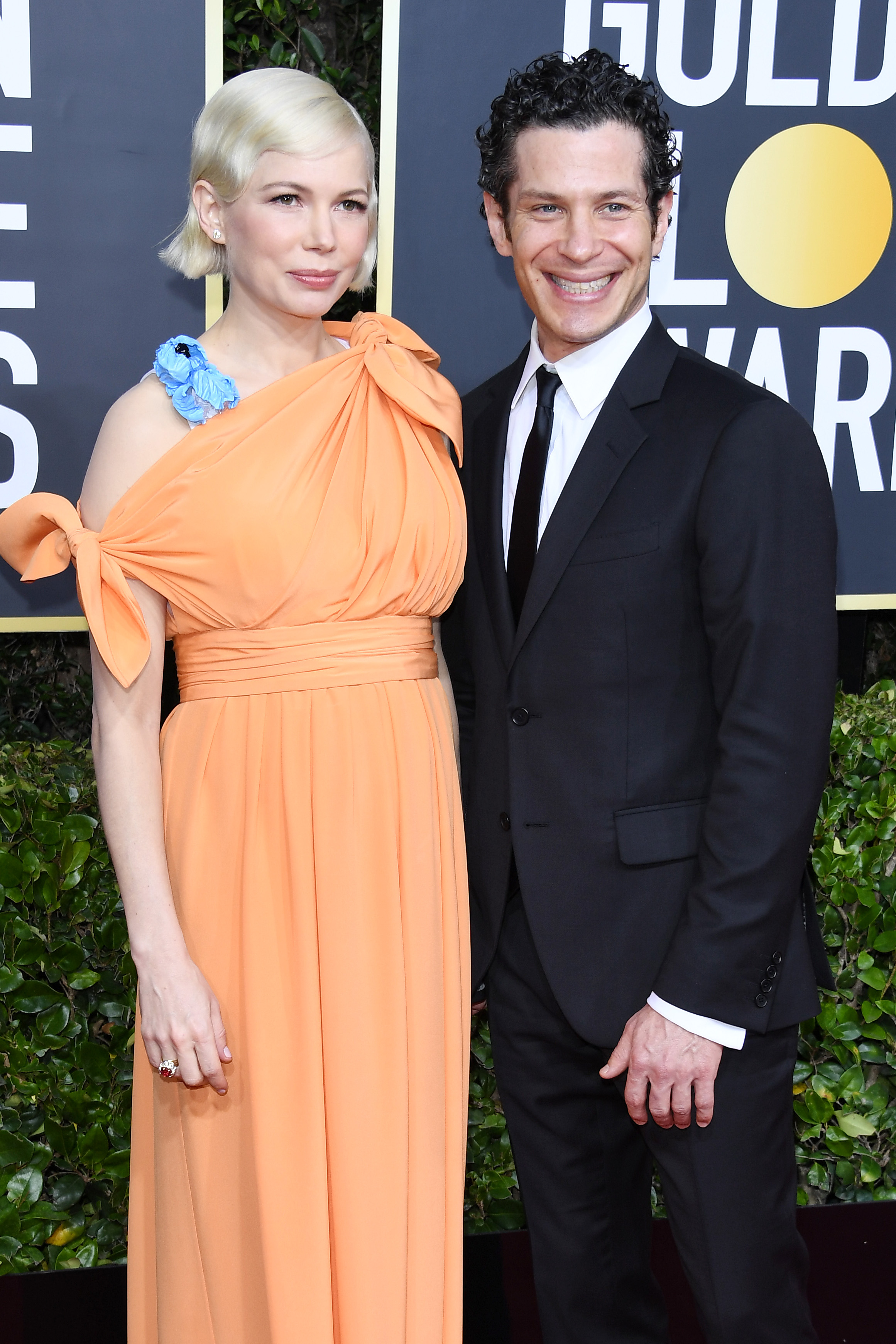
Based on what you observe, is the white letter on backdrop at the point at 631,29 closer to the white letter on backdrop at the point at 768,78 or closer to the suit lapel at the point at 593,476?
the white letter on backdrop at the point at 768,78

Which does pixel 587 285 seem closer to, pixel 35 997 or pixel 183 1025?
pixel 183 1025

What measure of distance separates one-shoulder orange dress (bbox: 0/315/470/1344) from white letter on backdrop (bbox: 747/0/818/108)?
1.37 metres

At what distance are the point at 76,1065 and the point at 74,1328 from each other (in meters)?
0.54

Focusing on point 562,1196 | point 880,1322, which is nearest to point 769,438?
point 562,1196

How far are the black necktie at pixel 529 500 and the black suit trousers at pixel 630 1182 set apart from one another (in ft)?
1.63

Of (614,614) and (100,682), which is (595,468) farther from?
(100,682)

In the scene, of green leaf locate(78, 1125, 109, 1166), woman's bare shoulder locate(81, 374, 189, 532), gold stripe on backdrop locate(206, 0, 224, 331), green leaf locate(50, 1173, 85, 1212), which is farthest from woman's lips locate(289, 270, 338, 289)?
green leaf locate(50, 1173, 85, 1212)

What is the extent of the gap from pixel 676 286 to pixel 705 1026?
1651 millimetres

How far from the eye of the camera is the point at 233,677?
170 centimetres

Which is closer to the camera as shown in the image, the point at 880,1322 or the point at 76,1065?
the point at 76,1065

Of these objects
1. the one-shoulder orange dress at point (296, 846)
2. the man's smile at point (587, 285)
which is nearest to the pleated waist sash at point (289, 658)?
the one-shoulder orange dress at point (296, 846)

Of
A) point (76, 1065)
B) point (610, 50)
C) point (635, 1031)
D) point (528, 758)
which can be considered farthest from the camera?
point (610, 50)

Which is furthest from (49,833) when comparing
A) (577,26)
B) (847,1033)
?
(577,26)

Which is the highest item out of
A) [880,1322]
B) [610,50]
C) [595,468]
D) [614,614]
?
[610,50]
